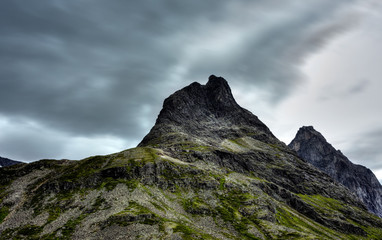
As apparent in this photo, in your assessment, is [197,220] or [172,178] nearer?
[197,220]

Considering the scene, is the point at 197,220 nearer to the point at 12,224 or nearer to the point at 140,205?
the point at 140,205

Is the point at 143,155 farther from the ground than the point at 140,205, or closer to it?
farther from the ground

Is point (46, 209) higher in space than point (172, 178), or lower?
lower

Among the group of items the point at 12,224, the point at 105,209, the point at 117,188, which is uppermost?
the point at 117,188

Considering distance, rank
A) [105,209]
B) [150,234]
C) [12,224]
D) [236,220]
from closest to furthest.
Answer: [150,234] → [12,224] → [105,209] → [236,220]

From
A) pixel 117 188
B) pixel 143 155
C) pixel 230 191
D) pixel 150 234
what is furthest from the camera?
pixel 143 155

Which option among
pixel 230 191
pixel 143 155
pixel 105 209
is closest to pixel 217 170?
pixel 230 191

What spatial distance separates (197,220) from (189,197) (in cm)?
2088

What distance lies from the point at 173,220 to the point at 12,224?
61.0 metres

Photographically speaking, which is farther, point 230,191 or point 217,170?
point 217,170

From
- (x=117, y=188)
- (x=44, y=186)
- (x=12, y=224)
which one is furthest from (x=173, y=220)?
(x=44, y=186)

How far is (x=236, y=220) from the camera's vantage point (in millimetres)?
103750

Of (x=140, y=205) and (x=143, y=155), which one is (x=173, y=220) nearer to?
(x=140, y=205)

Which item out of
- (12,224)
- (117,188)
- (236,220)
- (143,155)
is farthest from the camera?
(143,155)
